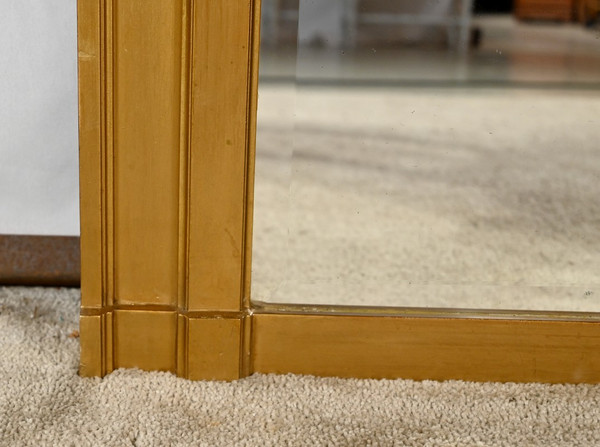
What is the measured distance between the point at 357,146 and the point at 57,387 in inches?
68.8

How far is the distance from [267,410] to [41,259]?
1.75 ft

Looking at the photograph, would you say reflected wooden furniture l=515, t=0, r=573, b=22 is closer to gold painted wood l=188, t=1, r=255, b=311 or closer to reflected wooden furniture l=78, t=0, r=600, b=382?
reflected wooden furniture l=78, t=0, r=600, b=382

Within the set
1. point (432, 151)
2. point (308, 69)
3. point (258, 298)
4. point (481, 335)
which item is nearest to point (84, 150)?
point (258, 298)

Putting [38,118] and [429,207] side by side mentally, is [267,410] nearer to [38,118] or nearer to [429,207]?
[38,118]

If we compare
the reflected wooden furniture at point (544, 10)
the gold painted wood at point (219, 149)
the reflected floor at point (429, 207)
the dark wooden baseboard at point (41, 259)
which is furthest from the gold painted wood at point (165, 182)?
the reflected wooden furniture at point (544, 10)

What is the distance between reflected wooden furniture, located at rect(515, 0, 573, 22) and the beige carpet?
440 cm

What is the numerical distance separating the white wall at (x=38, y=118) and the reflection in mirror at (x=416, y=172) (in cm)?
30

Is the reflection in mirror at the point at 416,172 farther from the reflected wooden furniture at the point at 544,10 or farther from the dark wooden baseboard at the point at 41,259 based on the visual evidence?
the reflected wooden furniture at the point at 544,10

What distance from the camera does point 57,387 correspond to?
1.03 meters

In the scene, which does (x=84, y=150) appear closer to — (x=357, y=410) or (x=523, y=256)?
(x=357, y=410)

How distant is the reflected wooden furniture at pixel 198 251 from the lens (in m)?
0.97

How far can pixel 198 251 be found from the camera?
1031 mm

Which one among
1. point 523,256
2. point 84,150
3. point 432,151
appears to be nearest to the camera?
point 84,150

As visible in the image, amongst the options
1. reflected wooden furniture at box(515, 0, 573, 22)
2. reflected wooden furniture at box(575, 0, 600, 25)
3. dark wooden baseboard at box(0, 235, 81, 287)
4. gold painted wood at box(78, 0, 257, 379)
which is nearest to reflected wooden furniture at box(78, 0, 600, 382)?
gold painted wood at box(78, 0, 257, 379)
